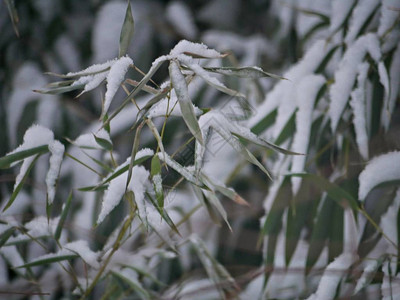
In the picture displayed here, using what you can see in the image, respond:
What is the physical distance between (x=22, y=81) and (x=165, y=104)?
0.72 meters

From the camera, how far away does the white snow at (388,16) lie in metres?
0.65

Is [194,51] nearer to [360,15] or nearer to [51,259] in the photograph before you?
[51,259]

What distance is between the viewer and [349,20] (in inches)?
28.5

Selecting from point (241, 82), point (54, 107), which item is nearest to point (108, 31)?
point (54, 107)

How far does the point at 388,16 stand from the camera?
654 millimetres

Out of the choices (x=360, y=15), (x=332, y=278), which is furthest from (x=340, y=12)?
(x=332, y=278)

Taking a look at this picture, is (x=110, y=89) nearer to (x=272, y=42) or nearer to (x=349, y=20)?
(x=349, y=20)

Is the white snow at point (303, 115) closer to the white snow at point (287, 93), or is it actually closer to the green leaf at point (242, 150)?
the white snow at point (287, 93)

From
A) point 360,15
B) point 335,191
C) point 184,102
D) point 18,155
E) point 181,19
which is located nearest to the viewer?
point 184,102

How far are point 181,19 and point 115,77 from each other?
0.76 m

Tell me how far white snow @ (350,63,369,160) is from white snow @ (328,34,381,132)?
0.03 ft

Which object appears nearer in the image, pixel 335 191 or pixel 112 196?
pixel 112 196

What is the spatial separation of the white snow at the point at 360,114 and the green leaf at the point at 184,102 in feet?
1.04

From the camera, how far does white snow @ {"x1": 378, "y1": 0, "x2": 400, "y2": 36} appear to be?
648 mm
